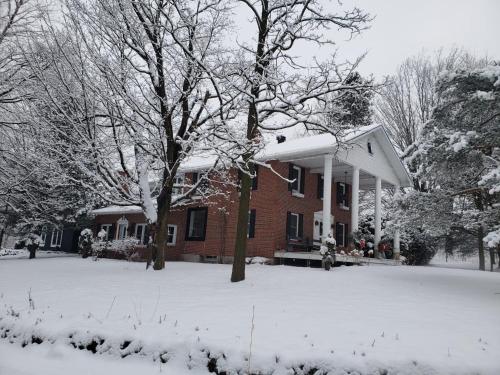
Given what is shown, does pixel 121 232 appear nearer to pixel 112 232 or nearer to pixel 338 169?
pixel 112 232

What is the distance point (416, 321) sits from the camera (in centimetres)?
731

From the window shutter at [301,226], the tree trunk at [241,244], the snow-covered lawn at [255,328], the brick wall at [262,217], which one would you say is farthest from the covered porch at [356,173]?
the snow-covered lawn at [255,328]

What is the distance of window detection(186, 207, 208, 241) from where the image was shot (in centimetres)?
2272

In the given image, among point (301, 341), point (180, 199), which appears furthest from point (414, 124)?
point (301, 341)

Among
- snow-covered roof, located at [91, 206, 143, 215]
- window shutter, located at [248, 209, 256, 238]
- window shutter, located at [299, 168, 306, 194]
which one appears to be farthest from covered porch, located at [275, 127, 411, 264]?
snow-covered roof, located at [91, 206, 143, 215]

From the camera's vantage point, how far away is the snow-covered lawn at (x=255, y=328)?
5.35 meters

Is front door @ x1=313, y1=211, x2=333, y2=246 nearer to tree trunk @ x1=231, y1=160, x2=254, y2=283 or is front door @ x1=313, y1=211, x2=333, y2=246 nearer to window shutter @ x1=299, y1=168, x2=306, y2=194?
window shutter @ x1=299, y1=168, x2=306, y2=194

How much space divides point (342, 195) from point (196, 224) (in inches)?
365

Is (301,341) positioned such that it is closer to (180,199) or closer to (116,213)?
(180,199)

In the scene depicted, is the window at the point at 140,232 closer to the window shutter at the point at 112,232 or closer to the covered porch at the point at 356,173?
the window shutter at the point at 112,232

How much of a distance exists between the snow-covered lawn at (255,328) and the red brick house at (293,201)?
333 inches

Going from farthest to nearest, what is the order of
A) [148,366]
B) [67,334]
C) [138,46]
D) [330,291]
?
[138,46] < [330,291] < [67,334] < [148,366]

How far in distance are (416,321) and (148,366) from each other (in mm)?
4943

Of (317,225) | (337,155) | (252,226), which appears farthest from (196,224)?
(337,155)
